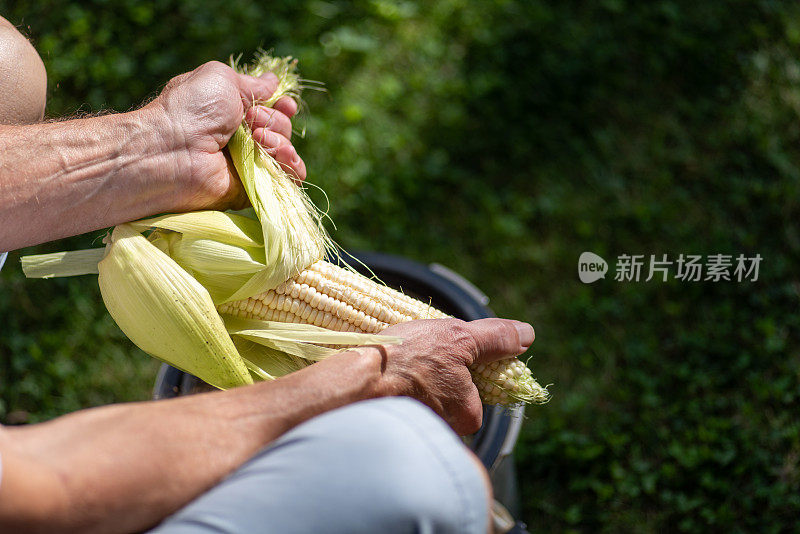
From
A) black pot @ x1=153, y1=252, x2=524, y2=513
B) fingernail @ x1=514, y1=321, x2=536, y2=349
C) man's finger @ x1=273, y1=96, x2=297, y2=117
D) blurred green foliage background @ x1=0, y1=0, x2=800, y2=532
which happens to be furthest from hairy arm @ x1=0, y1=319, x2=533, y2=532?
blurred green foliage background @ x1=0, y1=0, x2=800, y2=532

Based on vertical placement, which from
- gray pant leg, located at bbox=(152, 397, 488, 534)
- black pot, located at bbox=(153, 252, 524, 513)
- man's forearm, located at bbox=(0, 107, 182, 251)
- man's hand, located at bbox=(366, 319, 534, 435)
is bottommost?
black pot, located at bbox=(153, 252, 524, 513)

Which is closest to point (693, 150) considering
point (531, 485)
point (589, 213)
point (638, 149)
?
point (638, 149)

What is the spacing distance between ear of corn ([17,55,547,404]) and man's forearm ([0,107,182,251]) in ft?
0.17

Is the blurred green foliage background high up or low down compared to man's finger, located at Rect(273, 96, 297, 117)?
down

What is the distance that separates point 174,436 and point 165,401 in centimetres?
8

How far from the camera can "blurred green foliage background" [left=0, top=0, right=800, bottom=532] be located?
1.87 metres

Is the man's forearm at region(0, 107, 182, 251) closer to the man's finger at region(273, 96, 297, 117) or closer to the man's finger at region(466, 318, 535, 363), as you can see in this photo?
the man's finger at region(273, 96, 297, 117)

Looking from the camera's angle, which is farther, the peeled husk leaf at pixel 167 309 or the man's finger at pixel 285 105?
the man's finger at pixel 285 105

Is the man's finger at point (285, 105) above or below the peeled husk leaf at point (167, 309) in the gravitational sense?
above

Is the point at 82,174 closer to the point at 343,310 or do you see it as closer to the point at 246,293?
the point at 246,293

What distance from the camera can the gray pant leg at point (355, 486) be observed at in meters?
0.79

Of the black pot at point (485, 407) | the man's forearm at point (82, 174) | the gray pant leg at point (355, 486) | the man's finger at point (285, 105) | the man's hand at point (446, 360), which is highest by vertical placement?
the man's finger at point (285, 105)

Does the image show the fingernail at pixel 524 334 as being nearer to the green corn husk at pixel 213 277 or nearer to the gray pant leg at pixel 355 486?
the green corn husk at pixel 213 277

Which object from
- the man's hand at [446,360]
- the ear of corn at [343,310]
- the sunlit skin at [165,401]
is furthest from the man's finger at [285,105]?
the man's hand at [446,360]
